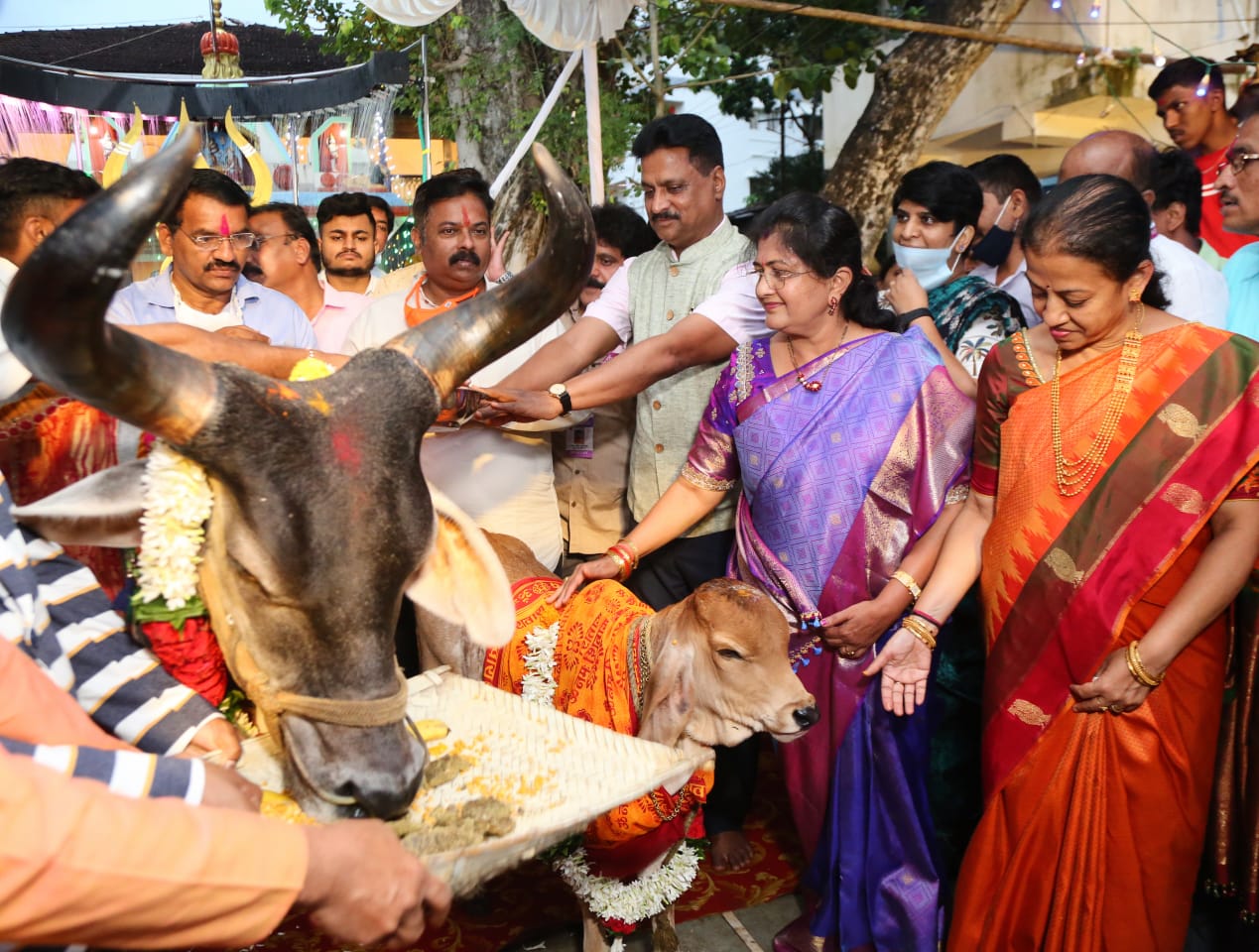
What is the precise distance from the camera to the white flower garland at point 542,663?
318 cm

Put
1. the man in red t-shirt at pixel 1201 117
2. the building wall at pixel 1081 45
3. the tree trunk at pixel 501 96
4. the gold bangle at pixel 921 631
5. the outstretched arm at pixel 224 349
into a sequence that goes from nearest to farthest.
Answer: the outstretched arm at pixel 224 349
the gold bangle at pixel 921 631
the man in red t-shirt at pixel 1201 117
the tree trunk at pixel 501 96
the building wall at pixel 1081 45

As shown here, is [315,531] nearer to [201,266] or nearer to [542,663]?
[542,663]

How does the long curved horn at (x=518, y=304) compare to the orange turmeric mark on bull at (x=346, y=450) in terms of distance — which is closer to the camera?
the orange turmeric mark on bull at (x=346, y=450)

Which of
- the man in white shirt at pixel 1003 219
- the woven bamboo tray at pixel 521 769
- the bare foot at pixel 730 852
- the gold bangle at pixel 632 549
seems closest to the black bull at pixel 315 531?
the woven bamboo tray at pixel 521 769

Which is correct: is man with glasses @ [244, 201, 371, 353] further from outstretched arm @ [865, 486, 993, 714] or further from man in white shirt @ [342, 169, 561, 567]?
outstretched arm @ [865, 486, 993, 714]

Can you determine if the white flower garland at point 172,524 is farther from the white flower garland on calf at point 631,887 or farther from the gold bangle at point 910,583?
the gold bangle at point 910,583

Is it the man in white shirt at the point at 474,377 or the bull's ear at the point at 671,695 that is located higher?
the man in white shirt at the point at 474,377

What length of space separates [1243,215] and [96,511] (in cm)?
346

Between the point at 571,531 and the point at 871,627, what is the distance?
6.02 ft

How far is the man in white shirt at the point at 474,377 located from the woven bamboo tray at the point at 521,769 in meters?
1.62

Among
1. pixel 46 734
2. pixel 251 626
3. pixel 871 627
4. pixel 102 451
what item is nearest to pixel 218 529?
pixel 251 626

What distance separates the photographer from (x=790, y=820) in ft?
14.1

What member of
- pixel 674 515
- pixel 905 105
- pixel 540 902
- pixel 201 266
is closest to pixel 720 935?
pixel 540 902

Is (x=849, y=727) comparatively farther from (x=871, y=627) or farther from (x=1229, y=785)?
(x=1229, y=785)
